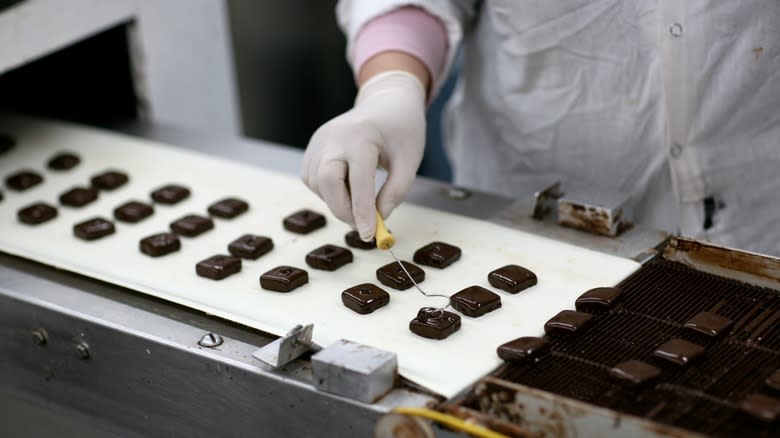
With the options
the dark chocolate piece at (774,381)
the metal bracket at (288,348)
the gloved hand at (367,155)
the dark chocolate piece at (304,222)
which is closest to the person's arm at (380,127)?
the gloved hand at (367,155)

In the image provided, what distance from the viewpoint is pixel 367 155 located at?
1.62 meters

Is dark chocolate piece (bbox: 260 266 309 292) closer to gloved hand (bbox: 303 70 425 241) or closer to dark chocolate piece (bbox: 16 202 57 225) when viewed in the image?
gloved hand (bbox: 303 70 425 241)

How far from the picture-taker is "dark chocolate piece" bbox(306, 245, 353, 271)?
1597 millimetres

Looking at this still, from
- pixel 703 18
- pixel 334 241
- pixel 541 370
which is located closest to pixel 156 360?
pixel 334 241

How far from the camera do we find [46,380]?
1541mm

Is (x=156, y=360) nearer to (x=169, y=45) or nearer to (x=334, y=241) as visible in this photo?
(x=334, y=241)

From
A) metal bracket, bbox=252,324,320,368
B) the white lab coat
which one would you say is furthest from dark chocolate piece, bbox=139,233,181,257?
the white lab coat

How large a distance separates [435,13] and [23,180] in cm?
101

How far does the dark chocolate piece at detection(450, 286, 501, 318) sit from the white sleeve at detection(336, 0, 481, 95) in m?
0.71

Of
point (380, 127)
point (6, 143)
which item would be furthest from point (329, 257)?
point (6, 143)

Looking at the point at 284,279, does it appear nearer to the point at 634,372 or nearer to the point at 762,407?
the point at 634,372

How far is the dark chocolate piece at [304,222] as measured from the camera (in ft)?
5.74

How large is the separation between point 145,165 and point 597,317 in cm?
118

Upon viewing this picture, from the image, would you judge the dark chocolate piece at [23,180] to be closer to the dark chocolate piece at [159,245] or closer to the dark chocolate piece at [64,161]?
the dark chocolate piece at [64,161]
